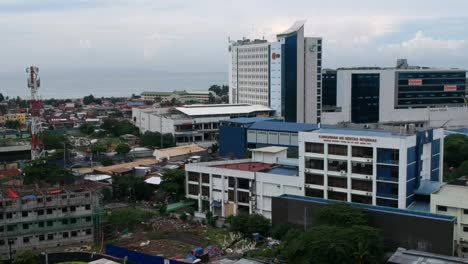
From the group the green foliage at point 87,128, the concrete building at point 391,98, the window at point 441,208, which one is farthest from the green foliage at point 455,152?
the green foliage at point 87,128

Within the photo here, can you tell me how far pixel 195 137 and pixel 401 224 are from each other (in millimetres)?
25448

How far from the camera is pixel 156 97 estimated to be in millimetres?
86938

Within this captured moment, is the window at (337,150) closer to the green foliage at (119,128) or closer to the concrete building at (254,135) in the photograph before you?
the concrete building at (254,135)

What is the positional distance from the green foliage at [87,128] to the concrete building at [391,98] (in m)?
19.9

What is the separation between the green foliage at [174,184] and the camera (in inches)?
928

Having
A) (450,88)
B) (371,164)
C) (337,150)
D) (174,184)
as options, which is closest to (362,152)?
(371,164)

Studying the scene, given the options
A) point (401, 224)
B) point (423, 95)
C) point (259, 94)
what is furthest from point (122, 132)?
point (401, 224)

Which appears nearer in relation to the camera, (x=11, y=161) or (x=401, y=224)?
(x=401, y=224)

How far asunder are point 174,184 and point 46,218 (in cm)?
691

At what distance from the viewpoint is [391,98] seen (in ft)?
148

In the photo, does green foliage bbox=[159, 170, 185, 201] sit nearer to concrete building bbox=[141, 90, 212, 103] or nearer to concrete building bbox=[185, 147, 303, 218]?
concrete building bbox=[185, 147, 303, 218]

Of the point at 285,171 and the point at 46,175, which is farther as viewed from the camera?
the point at 46,175

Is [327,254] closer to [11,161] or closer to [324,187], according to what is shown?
[324,187]

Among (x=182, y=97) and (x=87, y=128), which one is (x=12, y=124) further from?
(x=182, y=97)
